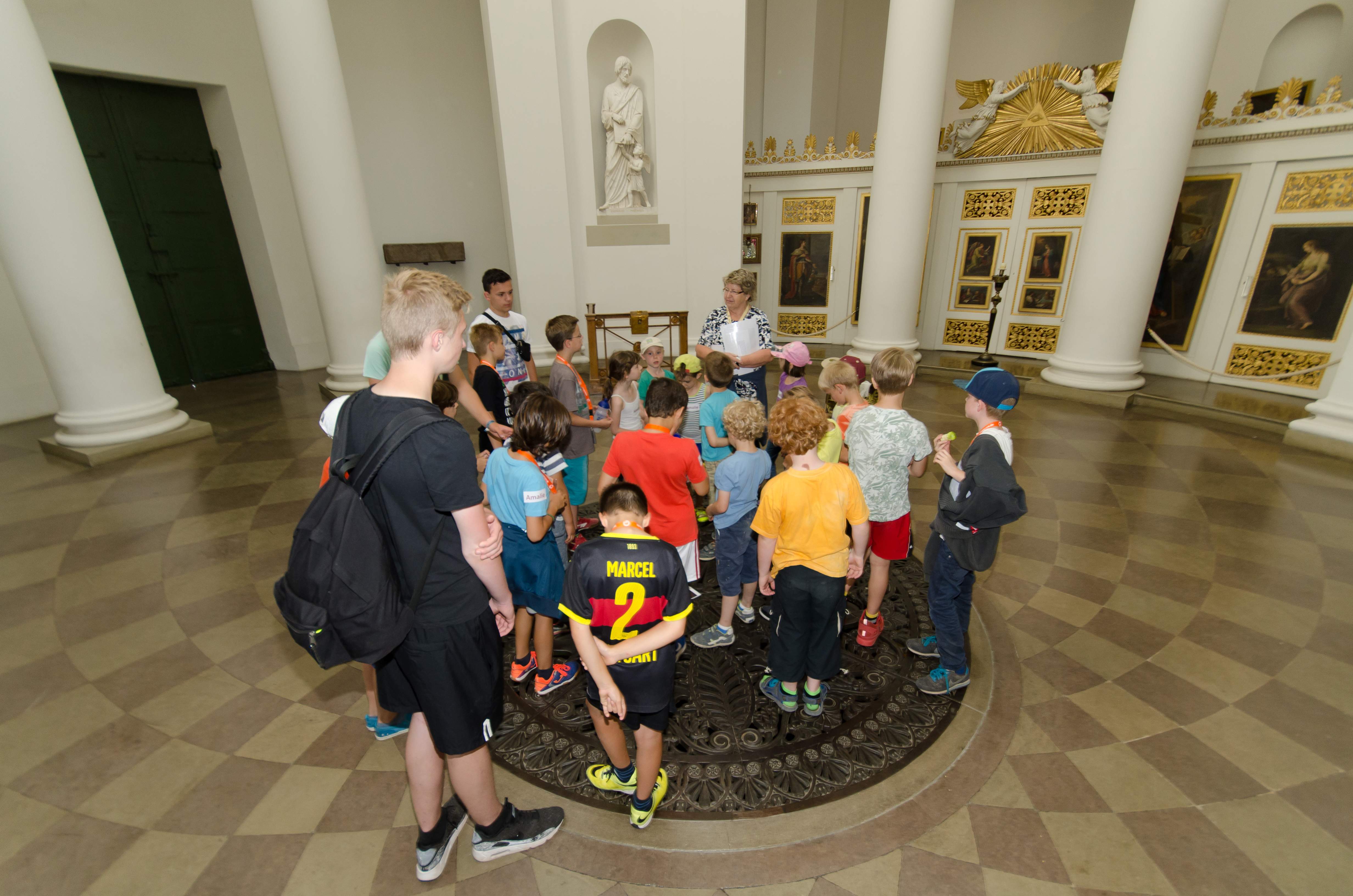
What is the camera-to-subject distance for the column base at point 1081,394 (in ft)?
25.7

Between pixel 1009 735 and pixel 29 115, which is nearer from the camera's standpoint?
pixel 1009 735

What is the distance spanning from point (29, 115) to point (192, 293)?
4.57 metres

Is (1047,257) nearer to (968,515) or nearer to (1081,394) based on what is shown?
(1081,394)

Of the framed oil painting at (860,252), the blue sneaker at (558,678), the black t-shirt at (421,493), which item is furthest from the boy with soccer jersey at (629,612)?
the framed oil painting at (860,252)

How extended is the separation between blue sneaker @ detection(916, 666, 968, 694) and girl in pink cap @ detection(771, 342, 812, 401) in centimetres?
195

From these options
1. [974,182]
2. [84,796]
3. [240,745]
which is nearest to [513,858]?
[240,745]

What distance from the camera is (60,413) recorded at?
6.34 metres

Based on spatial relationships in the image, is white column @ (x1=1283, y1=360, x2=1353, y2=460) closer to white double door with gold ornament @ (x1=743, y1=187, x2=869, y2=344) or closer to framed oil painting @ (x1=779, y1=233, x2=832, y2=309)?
white double door with gold ornament @ (x1=743, y1=187, x2=869, y2=344)

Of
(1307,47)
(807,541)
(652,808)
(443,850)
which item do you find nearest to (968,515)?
(807,541)

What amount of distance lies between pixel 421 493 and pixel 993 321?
10140 millimetres

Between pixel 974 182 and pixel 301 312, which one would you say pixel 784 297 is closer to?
pixel 974 182

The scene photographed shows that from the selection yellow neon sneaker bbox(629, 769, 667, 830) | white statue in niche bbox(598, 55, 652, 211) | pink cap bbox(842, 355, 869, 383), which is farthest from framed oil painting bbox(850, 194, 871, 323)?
yellow neon sneaker bbox(629, 769, 667, 830)

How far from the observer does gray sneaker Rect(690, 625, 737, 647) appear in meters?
3.54

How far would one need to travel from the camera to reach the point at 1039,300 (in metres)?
9.98
